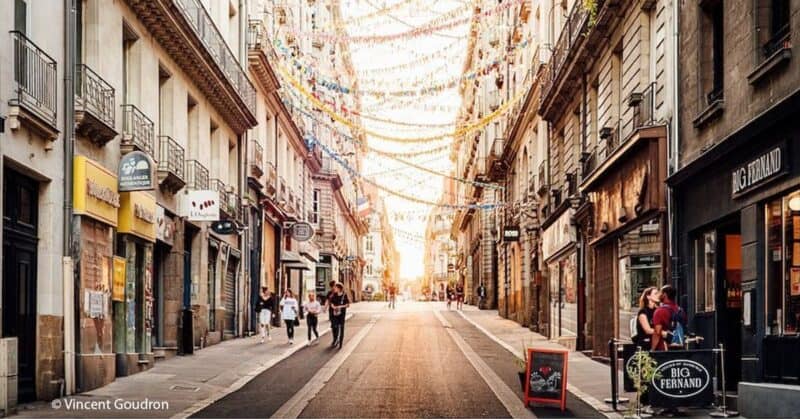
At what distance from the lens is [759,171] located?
14.6 metres

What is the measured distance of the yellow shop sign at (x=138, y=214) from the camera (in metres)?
20.3

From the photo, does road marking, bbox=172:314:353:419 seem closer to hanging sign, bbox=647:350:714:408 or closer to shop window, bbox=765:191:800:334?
hanging sign, bbox=647:350:714:408

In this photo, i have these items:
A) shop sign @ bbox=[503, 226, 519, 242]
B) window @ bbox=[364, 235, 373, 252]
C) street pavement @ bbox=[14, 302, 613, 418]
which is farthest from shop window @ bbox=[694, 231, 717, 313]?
window @ bbox=[364, 235, 373, 252]

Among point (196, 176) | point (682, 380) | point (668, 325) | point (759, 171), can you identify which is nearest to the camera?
point (682, 380)

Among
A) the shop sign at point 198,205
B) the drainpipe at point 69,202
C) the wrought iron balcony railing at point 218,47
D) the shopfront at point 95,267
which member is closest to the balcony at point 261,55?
the wrought iron balcony railing at point 218,47

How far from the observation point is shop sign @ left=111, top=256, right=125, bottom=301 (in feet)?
65.3

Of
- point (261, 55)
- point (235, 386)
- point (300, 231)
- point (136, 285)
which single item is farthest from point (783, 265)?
point (300, 231)

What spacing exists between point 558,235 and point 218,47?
10.7 metres

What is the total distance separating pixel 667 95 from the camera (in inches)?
773

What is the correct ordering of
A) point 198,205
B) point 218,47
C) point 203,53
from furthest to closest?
1. point 218,47
2. point 203,53
3. point 198,205

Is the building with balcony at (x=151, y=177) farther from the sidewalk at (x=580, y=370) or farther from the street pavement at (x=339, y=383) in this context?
the sidewalk at (x=580, y=370)

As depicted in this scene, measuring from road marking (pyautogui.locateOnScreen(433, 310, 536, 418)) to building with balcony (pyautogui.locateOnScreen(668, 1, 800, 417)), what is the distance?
2.79 metres

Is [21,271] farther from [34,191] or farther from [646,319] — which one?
[646,319]

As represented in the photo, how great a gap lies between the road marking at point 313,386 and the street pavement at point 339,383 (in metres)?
0.01
